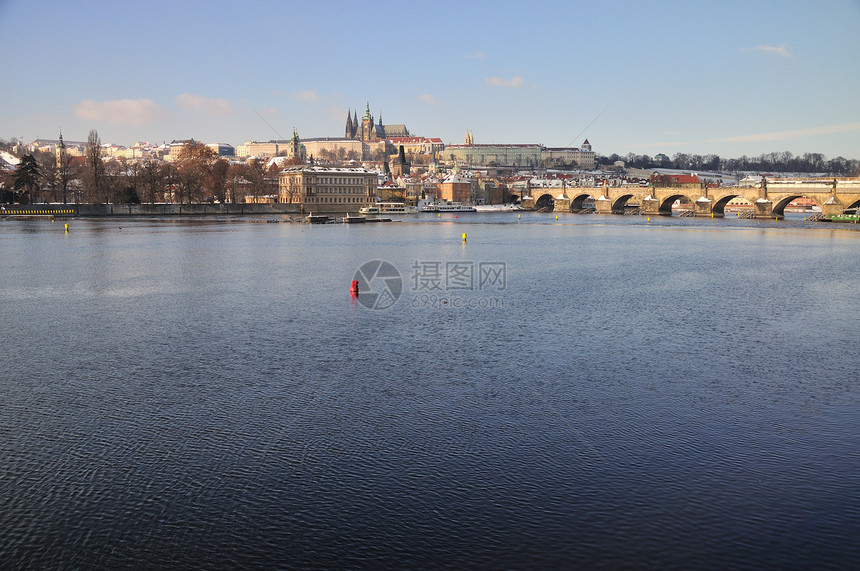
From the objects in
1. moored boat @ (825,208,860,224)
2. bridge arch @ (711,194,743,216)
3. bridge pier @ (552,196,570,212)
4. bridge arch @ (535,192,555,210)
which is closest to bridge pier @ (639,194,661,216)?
bridge arch @ (711,194,743,216)

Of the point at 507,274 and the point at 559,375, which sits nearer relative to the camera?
the point at 559,375

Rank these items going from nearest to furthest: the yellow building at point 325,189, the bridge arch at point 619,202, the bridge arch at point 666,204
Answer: the bridge arch at point 666,204 < the yellow building at point 325,189 < the bridge arch at point 619,202

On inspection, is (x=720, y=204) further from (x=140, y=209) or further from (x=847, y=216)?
(x=140, y=209)

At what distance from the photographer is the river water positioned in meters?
7.01

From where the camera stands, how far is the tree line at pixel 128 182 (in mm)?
82188

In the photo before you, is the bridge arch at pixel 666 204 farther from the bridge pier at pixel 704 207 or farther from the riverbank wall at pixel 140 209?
the riverbank wall at pixel 140 209

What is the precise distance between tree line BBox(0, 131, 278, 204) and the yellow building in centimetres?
416

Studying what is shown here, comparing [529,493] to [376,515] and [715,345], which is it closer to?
[376,515]

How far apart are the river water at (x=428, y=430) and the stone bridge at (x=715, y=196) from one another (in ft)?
200

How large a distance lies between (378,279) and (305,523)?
18722mm

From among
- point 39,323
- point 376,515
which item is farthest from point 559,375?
point 39,323

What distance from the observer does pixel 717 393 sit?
11.6 metres

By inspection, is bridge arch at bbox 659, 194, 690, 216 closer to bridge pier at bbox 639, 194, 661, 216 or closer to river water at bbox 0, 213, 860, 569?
bridge pier at bbox 639, 194, 661, 216

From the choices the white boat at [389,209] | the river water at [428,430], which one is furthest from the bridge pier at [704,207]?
the river water at [428,430]
